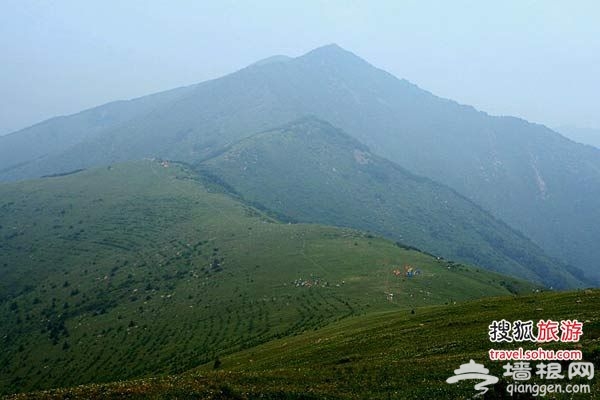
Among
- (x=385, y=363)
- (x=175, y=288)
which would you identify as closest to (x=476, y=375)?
(x=385, y=363)

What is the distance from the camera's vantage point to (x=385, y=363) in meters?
30.4

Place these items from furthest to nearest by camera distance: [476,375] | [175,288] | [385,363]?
[175,288] → [385,363] → [476,375]

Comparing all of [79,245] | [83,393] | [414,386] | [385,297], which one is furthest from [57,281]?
[414,386]

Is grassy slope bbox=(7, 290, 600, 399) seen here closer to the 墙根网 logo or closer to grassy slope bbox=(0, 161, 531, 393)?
the 墙根网 logo

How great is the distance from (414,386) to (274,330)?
52654 mm

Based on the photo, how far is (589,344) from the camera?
2517 centimetres

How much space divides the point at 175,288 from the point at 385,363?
97.8 metres

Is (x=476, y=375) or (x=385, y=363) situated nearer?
(x=476, y=375)

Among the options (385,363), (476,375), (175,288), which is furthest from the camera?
(175,288)

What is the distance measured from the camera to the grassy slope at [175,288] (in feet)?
260

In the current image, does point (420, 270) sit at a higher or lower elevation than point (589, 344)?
lower

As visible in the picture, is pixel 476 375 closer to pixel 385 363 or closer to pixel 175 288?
pixel 385 363

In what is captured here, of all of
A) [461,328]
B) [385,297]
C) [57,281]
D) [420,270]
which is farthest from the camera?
[57,281]

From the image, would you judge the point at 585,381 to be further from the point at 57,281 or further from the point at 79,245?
the point at 79,245
